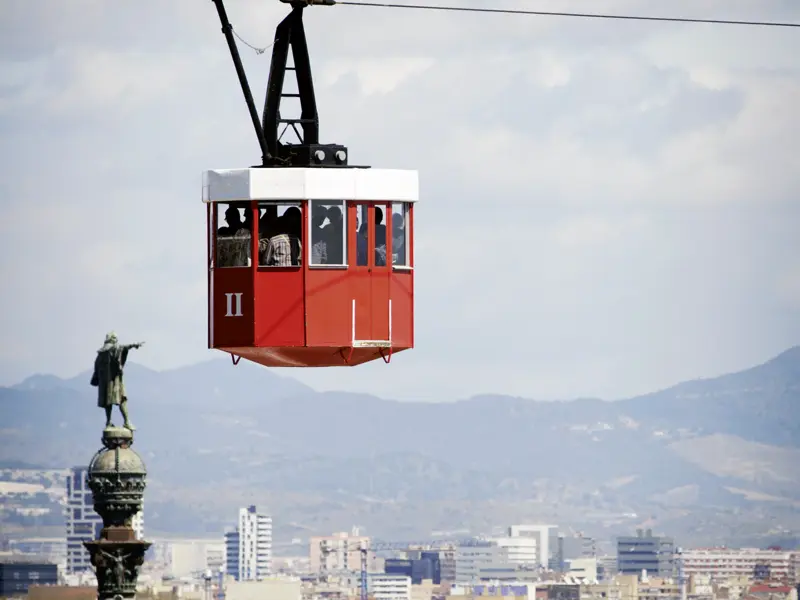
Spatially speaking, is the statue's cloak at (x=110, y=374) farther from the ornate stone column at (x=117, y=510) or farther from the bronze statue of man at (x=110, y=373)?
the ornate stone column at (x=117, y=510)

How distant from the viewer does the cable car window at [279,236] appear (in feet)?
84.5

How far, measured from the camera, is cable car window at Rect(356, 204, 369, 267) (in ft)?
84.9

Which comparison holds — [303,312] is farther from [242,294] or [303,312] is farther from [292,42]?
[292,42]

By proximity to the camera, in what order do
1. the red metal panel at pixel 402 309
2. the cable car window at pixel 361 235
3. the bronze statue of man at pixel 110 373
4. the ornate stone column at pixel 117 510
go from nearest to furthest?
the cable car window at pixel 361 235 → the red metal panel at pixel 402 309 → the ornate stone column at pixel 117 510 → the bronze statue of man at pixel 110 373

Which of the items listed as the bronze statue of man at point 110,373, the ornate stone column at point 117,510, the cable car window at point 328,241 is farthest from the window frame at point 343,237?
the bronze statue of man at point 110,373

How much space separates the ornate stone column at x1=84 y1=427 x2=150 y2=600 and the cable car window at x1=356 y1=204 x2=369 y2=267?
70.6 ft

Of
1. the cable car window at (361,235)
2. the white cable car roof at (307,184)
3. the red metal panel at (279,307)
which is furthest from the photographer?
the cable car window at (361,235)

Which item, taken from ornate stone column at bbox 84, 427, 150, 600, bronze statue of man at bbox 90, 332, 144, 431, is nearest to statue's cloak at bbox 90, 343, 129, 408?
bronze statue of man at bbox 90, 332, 144, 431

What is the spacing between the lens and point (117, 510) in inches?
1901

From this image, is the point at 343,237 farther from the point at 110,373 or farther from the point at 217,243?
the point at 110,373

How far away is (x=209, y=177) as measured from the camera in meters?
25.6

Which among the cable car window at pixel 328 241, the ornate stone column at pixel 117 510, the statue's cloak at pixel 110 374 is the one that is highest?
the statue's cloak at pixel 110 374

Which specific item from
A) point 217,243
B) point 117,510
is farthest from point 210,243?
point 117,510

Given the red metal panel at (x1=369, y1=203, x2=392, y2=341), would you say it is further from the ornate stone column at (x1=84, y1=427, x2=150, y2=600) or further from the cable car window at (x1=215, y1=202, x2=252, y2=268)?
the ornate stone column at (x1=84, y1=427, x2=150, y2=600)
